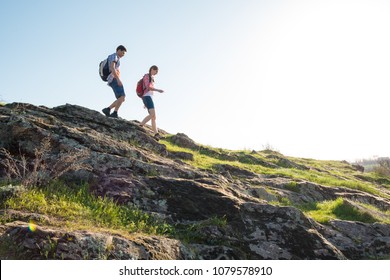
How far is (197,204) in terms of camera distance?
360 inches

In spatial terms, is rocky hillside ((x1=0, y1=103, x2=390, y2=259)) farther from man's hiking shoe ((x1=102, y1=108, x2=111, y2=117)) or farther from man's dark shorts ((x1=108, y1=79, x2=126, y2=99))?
man's hiking shoe ((x1=102, y1=108, x2=111, y2=117))

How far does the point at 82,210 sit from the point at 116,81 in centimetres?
995

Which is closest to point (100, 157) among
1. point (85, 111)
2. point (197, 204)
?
point (197, 204)

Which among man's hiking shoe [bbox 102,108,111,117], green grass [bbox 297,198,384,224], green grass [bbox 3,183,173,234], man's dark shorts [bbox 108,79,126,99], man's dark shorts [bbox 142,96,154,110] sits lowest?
green grass [bbox 3,183,173,234]

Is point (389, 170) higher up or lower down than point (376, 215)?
higher up

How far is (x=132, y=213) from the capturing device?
8.12m

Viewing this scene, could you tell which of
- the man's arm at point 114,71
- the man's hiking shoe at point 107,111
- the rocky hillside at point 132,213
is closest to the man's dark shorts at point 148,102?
the man's arm at point 114,71

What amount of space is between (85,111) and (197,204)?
9179 mm

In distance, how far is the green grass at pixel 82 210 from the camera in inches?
280

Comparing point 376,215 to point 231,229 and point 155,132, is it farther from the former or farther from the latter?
point 155,132

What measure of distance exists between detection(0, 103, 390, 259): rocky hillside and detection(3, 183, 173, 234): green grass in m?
0.02

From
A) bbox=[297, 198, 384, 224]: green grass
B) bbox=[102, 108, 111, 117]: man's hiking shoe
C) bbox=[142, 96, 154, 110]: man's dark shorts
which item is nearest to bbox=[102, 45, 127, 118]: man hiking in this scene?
bbox=[102, 108, 111, 117]: man's hiking shoe

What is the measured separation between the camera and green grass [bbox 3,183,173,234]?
7.12m

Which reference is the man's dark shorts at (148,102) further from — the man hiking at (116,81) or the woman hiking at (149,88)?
the man hiking at (116,81)
